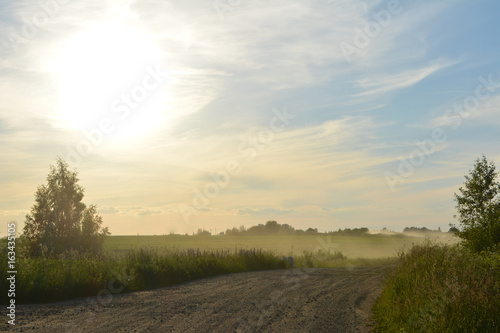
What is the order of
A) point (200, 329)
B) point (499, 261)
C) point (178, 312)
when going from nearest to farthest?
1. point (200, 329)
2. point (178, 312)
3. point (499, 261)

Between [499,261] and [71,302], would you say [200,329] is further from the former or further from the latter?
[499,261]

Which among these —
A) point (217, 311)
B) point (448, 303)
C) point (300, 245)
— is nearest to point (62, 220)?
point (217, 311)

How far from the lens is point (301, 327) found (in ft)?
33.8

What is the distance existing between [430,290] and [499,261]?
472 centimetres

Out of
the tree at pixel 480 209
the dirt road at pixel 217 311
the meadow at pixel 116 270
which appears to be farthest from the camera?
the tree at pixel 480 209

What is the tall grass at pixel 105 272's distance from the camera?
14.6 m

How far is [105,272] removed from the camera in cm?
1727

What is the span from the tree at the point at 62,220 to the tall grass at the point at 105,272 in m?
12.8

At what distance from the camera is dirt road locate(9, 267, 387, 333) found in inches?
405

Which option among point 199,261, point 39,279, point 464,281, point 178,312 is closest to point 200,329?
point 178,312

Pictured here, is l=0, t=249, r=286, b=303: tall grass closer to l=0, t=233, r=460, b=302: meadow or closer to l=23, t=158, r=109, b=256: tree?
l=0, t=233, r=460, b=302: meadow
